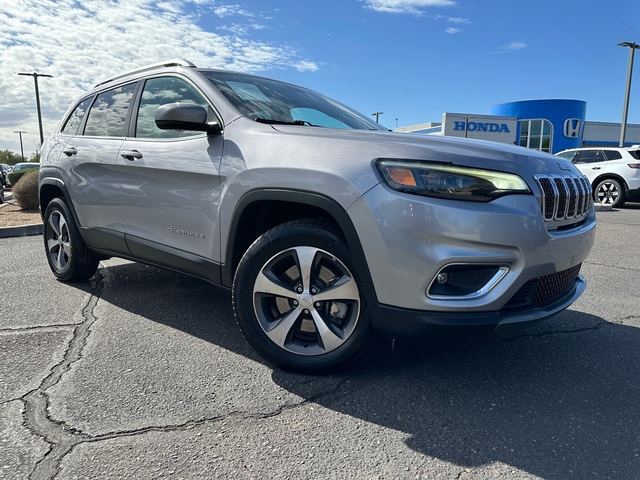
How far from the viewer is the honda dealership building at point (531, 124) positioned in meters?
35.9

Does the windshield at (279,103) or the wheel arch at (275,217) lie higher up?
the windshield at (279,103)

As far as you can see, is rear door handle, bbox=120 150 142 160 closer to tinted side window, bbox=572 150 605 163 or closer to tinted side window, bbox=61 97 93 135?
tinted side window, bbox=61 97 93 135

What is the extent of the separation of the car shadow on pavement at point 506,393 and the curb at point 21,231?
6.03 meters

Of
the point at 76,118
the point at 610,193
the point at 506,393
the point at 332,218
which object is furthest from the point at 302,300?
the point at 610,193

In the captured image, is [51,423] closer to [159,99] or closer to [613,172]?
[159,99]

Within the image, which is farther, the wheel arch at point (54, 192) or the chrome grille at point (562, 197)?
the wheel arch at point (54, 192)

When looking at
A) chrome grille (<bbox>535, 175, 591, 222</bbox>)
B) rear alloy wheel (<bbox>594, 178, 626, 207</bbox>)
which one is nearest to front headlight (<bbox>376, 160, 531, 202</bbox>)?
chrome grille (<bbox>535, 175, 591, 222</bbox>)

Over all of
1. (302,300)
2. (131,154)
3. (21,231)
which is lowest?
(21,231)

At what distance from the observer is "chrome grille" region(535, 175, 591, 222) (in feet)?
7.48

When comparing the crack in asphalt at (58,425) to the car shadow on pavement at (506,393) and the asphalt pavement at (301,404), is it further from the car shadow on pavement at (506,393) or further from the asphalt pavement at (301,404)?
the car shadow on pavement at (506,393)

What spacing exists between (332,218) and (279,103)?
109cm

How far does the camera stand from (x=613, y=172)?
1263 cm

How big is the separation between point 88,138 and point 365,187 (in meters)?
2.80

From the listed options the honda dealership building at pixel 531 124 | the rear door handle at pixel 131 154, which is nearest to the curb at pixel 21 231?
the rear door handle at pixel 131 154
